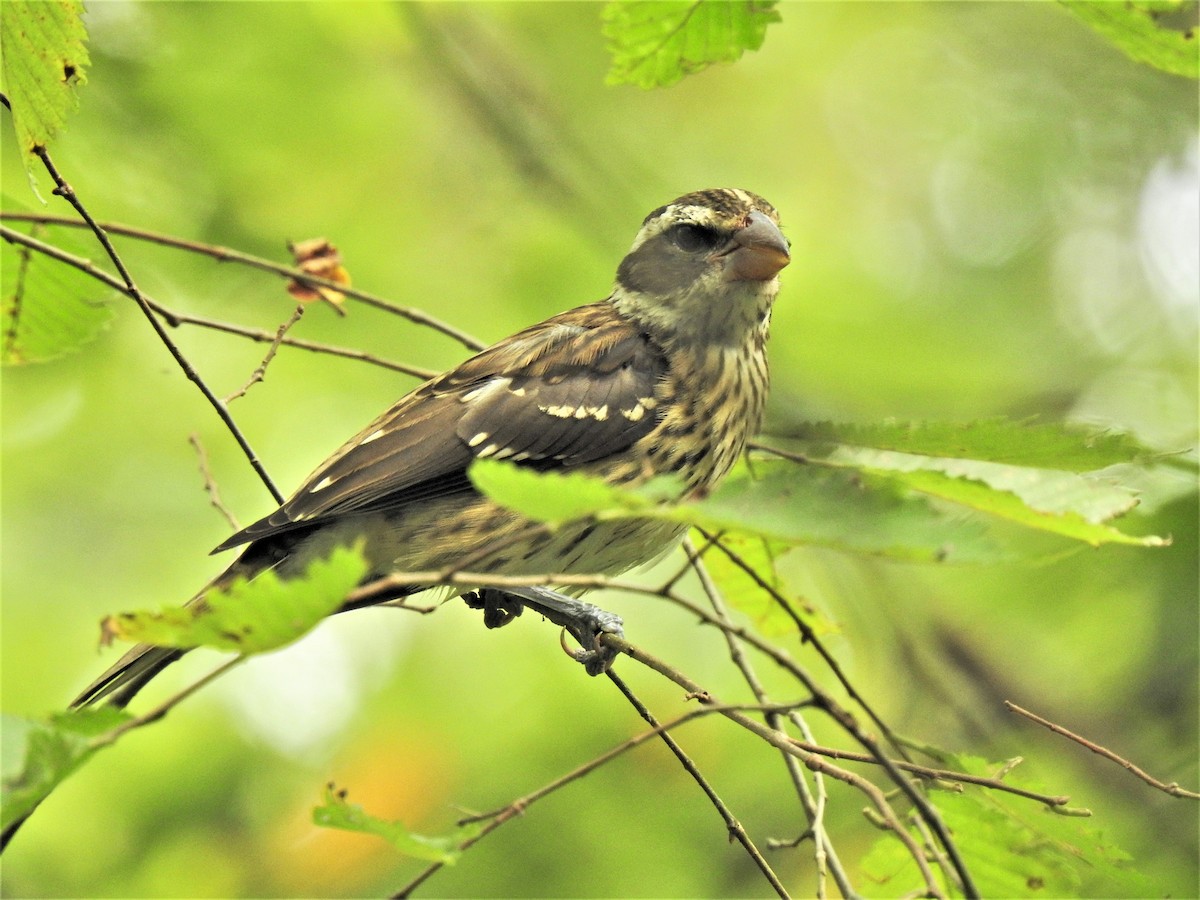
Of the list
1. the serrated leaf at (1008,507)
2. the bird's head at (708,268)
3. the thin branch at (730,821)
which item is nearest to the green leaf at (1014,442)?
the serrated leaf at (1008,507)

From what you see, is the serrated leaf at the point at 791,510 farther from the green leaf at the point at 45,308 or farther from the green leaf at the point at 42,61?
the green leaf at the point at 45,308

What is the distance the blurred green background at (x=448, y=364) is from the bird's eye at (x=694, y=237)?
90cm

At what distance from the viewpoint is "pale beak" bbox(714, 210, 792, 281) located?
3.78 meters

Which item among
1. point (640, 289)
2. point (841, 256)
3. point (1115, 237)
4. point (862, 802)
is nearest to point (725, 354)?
point (640, 289)

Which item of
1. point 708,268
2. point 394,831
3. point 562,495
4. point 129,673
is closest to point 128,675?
point 129,673

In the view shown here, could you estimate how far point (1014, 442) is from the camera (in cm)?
253

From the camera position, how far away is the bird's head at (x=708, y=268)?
385 cm

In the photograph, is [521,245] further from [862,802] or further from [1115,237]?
[1115,237]

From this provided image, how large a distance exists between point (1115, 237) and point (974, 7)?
6.02 ft

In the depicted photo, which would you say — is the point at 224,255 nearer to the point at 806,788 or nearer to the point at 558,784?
the point at 558,784

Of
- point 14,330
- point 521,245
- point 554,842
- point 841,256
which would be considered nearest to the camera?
point 14,330

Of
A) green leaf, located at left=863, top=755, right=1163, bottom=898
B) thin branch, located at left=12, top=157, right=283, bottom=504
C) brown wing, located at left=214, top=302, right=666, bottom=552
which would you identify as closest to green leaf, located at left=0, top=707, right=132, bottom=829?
thin branch, located at left=12, top=157, right=283, bottom=504

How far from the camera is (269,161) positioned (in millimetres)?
5652

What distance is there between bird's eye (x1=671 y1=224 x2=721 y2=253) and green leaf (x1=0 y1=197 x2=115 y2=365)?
1786 mm
